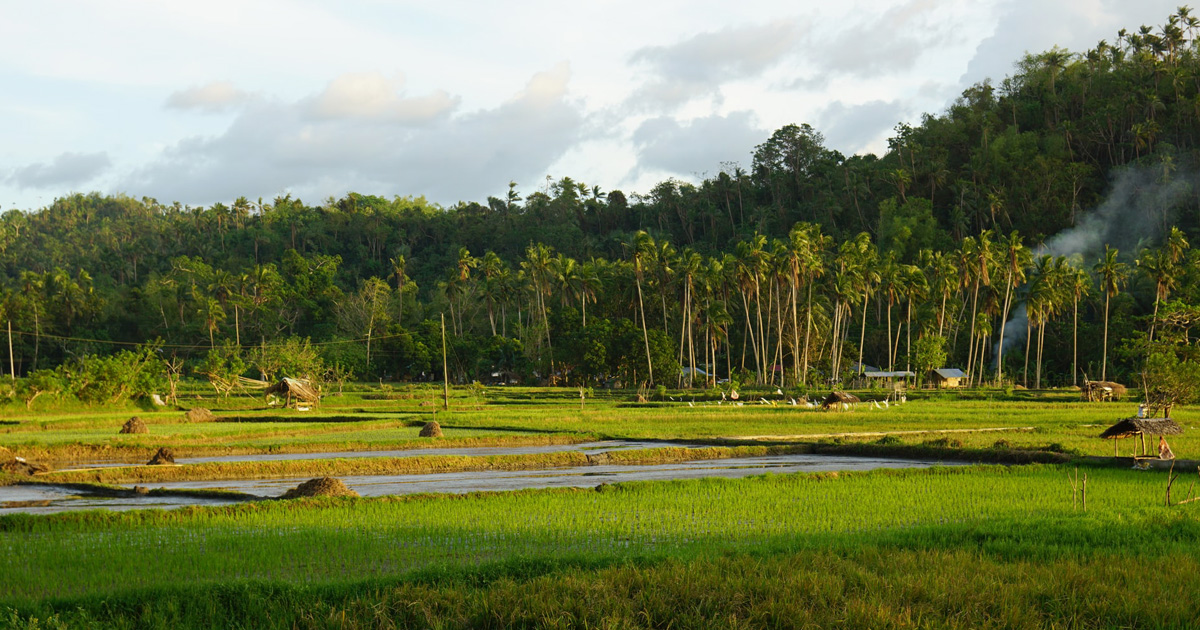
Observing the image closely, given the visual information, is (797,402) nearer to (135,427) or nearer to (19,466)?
(135,427)

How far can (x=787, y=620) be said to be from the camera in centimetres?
750

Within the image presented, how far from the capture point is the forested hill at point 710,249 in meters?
70.0

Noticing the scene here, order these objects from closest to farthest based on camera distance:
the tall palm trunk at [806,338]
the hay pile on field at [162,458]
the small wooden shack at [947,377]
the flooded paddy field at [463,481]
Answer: the flooded paddy field at [463,481] → the hay pile on field at [162,458] → the tall palm trunk at [806,338] → the small wooden shack at [947,377]

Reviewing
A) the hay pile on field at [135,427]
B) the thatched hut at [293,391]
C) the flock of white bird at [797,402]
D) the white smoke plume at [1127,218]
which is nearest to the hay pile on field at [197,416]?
the thatched hut at [293,391]

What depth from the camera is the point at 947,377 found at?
66062 mm

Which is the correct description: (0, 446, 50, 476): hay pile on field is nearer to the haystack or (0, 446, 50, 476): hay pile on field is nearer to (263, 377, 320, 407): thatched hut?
the haystack

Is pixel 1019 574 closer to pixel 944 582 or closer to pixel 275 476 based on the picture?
pixel 944 582

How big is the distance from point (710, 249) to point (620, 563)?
93.2 metres

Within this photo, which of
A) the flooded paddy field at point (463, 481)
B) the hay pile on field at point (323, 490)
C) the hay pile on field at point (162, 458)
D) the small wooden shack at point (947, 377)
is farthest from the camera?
the small wooden shack at point (947, 377)

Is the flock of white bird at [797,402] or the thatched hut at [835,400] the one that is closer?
the thatched hut at [835,400]

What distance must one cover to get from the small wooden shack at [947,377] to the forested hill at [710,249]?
1988 millimetres

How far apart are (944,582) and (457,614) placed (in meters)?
4.32

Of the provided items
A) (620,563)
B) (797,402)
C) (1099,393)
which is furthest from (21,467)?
(1099,393)

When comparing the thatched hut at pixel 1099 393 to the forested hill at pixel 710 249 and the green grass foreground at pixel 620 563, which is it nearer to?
the forested hill at pixel 710 249
